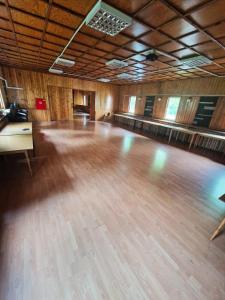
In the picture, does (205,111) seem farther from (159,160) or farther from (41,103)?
(41,103)

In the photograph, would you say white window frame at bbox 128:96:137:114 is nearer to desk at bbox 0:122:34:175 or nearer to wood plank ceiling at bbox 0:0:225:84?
wood plank ceiling at bbox 0:0:225:84

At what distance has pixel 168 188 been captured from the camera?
2.94 m

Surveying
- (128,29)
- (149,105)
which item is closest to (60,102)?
(149,105)

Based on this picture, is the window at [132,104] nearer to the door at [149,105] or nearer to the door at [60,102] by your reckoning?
→ the door at [149,105]

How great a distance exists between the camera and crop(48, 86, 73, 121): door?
29.2ft

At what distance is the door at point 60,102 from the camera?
8.89 meters

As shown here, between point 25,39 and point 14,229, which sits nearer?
point 14,229

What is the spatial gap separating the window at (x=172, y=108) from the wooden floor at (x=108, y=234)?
5019mm

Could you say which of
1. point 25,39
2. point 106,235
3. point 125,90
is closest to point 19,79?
point 25,39

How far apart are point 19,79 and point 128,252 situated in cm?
960

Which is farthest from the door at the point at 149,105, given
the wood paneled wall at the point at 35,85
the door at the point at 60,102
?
the door at the point at 60,102

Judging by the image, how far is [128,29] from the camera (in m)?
2.71

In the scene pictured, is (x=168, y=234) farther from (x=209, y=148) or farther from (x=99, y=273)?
(x=209, y=148)

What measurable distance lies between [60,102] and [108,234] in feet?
30.9
